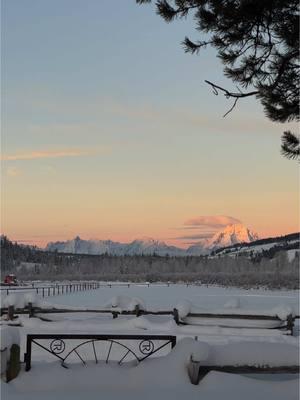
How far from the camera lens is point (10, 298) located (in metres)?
19.1

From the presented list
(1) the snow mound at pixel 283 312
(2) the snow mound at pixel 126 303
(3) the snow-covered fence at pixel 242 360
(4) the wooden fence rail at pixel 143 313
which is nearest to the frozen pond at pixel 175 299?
(1) the snow mound at pixel 283 312

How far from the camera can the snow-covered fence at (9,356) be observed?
7.37 meters

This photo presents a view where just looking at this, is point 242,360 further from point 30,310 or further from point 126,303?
point 30,310

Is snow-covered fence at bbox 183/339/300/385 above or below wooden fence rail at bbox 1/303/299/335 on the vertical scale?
above

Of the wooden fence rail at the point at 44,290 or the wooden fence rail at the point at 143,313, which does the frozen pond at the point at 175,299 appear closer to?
the wooden fence rail at the point at 44,290

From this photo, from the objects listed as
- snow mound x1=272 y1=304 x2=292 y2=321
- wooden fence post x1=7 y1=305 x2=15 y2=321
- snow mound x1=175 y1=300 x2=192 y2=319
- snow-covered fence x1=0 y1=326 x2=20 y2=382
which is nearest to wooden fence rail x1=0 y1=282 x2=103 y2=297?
wooden fence post x1=7 y1=305 x2=15 y2=321

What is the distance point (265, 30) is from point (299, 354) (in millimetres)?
4505

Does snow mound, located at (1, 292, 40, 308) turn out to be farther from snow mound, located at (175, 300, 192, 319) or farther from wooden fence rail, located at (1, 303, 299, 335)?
snow mound, located at (175, 300, 192, 319)

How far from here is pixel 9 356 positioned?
7469mm

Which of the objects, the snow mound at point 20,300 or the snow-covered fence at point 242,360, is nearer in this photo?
the snow-covered fence at point 242,360

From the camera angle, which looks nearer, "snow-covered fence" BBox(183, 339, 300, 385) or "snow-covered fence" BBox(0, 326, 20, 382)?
"snow-covered fence" BBox(0, 326, 20, 382)

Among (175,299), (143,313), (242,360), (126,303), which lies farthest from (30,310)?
(175,299)

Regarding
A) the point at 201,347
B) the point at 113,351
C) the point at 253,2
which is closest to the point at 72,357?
the point at 113,351

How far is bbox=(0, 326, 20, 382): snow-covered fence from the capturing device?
24.2ft
